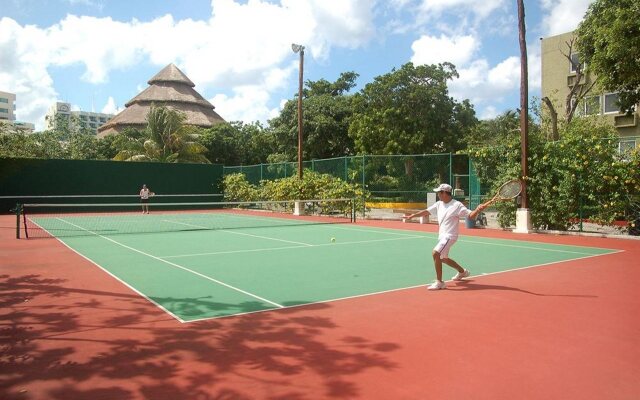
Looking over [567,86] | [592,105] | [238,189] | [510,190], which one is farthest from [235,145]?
[510,190]

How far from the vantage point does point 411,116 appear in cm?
3344

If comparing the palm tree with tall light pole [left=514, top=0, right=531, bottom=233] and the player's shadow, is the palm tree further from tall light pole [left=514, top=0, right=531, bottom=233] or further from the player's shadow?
the player's shadow

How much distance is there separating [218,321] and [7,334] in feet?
6.46

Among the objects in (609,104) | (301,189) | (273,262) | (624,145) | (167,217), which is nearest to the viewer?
Result: (273,262)

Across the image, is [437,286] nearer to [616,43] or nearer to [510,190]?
[510,190]

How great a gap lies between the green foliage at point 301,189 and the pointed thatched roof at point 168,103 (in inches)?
1373

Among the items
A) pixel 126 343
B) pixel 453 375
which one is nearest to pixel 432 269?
pixel 453 375

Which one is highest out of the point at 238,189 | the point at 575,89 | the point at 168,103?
→ the point at 168,103

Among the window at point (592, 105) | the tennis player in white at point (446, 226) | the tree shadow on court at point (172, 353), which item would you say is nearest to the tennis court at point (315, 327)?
the tree shadow on court at point (172, 353)

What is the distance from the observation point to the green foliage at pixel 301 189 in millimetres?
20875

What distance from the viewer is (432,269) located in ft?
27.3

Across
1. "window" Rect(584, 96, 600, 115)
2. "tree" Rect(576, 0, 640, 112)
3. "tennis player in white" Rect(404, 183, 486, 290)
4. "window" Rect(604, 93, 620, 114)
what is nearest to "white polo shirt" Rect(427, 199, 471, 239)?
"tennis player in white" Rect(404, 183, 486, 290)

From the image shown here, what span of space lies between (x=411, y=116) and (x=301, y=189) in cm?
1351

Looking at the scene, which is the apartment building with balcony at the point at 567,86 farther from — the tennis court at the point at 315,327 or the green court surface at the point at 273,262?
the tennis court at the point at 315,327
